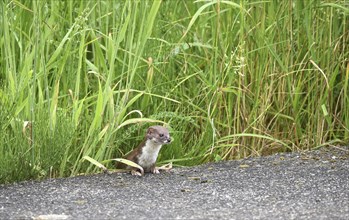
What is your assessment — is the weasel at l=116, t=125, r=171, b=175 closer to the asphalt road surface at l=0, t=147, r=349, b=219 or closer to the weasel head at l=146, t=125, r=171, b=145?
the weasel head at l=146, t=125, r=171, b=145

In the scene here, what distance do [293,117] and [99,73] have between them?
1.38 meters

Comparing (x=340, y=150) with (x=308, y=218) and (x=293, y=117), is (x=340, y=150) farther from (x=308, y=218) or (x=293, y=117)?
(x=308, y=218)

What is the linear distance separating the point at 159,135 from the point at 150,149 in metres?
0.18

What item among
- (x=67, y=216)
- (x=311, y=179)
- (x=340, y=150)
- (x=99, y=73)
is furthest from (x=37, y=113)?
(x=340, y=150)

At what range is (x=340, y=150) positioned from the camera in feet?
22.7

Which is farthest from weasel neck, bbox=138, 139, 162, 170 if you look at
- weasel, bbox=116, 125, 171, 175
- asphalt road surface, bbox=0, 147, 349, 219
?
asphalt road surface, bbox=0, 147, 349, 219

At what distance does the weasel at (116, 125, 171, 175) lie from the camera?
20.6ft

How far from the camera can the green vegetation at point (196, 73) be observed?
634 cm

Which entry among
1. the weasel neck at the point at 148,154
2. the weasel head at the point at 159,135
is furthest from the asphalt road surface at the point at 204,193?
the weasel head at the point at 159,135

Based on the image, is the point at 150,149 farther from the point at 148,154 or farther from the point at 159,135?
the point at 159,135

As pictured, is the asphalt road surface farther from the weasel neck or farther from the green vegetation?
the green vegetation

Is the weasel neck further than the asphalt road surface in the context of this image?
Yes

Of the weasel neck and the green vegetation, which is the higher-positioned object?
the green vegetation

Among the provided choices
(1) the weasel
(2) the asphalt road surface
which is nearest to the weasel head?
(1) the weasel
